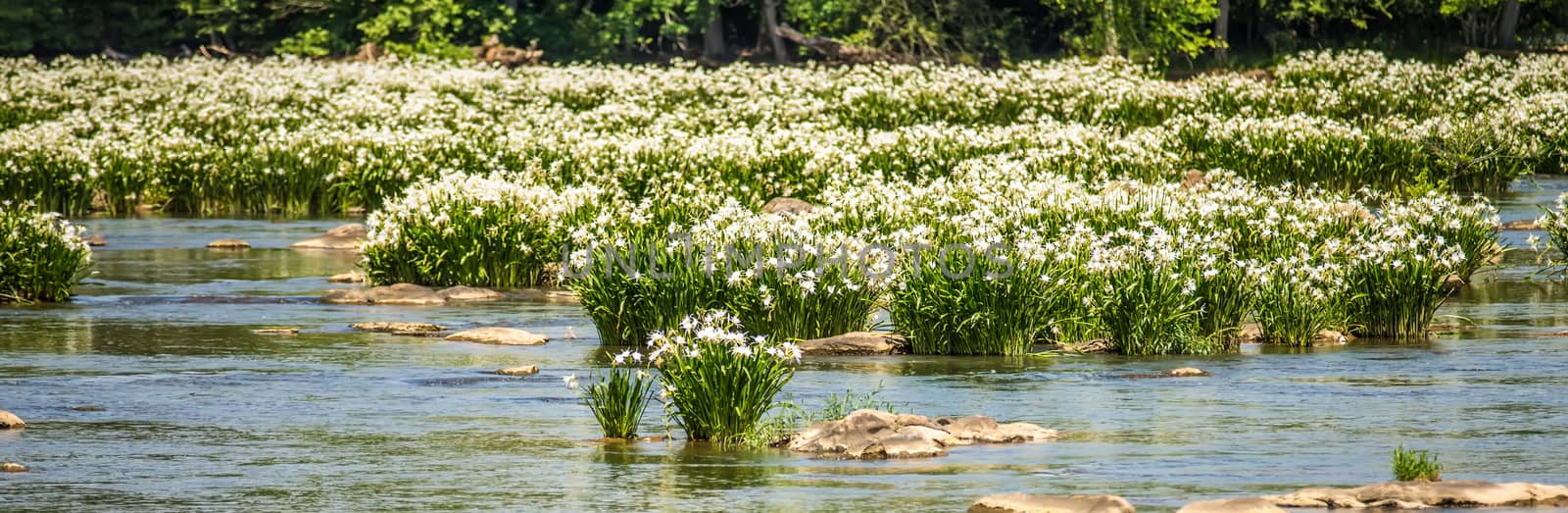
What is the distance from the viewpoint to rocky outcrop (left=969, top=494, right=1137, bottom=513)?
305 inches

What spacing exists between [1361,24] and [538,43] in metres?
22.9

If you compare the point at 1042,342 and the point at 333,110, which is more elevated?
the point at 333,110

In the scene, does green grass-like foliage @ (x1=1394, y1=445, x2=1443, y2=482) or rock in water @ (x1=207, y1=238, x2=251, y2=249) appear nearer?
green grass-like foliage @ (x1=1394, y1=445, x2=1443, y2=482)

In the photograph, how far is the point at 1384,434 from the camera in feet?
32.2

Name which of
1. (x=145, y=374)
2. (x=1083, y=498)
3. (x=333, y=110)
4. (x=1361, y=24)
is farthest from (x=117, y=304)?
(x=1361, y=24)

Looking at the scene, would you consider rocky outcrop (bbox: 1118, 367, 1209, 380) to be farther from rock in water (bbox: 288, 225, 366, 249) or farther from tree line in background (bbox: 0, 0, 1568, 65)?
tree line in background (bbox: 0, 0, 1568, 65)

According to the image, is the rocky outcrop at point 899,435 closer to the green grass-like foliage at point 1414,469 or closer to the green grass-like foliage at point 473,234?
the green grass-like foliage at point 1414,469

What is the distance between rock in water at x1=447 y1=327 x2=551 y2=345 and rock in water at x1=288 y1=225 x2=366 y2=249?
25.3 ft

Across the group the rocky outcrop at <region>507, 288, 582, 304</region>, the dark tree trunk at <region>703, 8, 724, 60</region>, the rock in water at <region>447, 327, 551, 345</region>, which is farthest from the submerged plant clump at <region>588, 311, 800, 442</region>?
the dark tree trunk at <region>703, 8, 724, 60</region>

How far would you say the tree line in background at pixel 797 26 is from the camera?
49.8m

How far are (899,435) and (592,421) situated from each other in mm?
1717

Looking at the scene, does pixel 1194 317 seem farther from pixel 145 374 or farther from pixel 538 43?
pixel 538 43

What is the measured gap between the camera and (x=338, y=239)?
22.5 m

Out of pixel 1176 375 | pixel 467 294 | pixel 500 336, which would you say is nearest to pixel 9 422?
pixel 500 336
